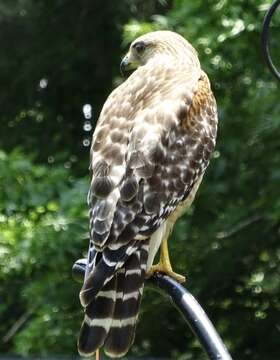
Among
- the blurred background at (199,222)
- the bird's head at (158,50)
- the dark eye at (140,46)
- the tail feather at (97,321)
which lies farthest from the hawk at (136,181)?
the blurred background at (199,222)

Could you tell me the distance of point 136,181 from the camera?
4188 millimetres

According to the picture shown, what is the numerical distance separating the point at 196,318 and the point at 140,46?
2.77m

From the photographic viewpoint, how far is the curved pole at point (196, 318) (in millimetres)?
2666

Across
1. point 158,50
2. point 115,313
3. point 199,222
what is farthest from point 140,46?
point 115,313

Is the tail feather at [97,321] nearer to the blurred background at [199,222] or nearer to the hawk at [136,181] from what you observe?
the hawk at [136,181]

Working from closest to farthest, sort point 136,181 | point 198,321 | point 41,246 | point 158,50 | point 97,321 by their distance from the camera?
point 198,321, point 97,321, point 136,181, point 158,50, point 41,246

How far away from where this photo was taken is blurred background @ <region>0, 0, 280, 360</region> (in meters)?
6.64

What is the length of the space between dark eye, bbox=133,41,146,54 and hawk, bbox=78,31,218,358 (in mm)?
387

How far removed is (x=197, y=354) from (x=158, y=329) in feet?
Answer: 1.11

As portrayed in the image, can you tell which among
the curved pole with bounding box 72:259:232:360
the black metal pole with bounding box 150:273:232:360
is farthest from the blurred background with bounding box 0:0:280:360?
the black metal pole with bounding box 150:273:232:360

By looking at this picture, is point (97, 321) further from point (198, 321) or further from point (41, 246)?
point (41, 246)

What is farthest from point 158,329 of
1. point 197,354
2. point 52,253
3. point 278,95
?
point 278,95

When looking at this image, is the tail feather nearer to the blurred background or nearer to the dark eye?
the dark eye

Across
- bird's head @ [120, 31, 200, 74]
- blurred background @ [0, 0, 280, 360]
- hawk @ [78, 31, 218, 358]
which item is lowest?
blurred background @ [0, 0, 280, 360]
